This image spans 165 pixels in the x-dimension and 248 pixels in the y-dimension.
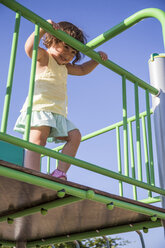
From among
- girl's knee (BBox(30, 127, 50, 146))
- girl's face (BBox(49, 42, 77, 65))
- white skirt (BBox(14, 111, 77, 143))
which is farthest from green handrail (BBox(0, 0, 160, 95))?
girl's knee (BBox(30, 127, 50, 146))

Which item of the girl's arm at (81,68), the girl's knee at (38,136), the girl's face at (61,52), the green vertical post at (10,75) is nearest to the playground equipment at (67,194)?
the green vertical post at (10,75)

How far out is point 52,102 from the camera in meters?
2.68

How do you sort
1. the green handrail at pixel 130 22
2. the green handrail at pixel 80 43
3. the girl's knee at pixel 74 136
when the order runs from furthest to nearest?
the girl's knee at pixel 74 136 < the green handrail at pixel 130 22 < the green handrail at pixel 80 43

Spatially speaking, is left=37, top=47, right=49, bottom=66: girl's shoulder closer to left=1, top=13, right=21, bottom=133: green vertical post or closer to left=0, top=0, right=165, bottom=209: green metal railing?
left=0, top=0, right=165, bottom=209: green metal railing

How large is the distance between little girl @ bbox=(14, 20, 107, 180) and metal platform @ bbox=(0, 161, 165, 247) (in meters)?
0.30

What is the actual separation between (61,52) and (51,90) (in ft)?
1.23

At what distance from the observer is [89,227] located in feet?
9.43

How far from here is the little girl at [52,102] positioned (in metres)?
2.49

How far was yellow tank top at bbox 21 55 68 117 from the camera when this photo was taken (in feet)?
8.65

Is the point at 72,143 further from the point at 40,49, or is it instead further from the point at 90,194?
the point at 90,194

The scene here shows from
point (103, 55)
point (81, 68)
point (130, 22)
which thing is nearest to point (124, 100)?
point (103, 55)

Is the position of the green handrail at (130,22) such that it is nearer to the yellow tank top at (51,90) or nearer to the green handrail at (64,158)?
the yellow tank top at (51,90)

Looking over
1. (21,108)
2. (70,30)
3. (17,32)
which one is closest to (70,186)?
(17,32)

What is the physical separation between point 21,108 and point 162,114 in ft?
3.72
